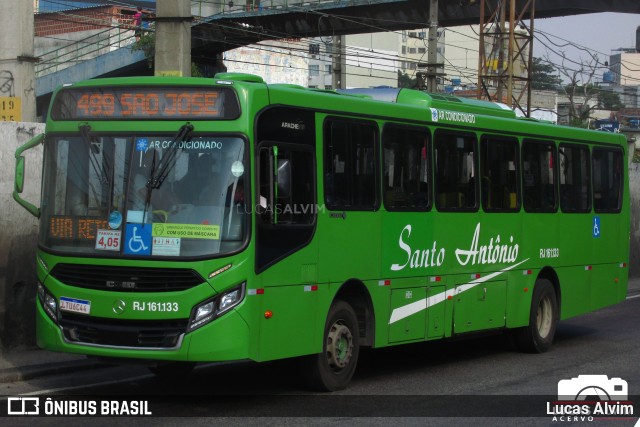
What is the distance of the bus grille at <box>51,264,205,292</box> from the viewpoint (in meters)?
9.46

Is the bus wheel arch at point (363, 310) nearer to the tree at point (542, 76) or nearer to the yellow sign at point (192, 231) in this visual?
the yellow sign at point (192, 231)

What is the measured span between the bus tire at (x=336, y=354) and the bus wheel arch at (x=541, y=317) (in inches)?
171

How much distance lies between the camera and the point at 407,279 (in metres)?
12.2

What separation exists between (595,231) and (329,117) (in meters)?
7.28

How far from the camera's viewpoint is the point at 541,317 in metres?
15.4

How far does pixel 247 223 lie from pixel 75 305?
180cm

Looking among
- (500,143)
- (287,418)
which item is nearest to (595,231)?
(500,143)

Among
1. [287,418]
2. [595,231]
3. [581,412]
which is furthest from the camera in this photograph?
[595,231]

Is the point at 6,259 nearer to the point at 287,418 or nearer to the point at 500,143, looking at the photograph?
the point at 287,418

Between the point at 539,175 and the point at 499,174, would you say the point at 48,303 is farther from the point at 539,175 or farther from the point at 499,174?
the point at 539,175

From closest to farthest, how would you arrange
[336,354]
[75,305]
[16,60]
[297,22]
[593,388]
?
[75,305]
[336,354]
[593,388]
[16,60]
[297,22]

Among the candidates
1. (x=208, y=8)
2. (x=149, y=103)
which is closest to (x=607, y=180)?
(x=149, y=103)

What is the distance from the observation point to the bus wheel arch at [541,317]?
15.0m

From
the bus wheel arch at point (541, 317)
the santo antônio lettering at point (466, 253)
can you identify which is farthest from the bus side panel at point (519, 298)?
the santo antônio lettering at point (466, 253)
